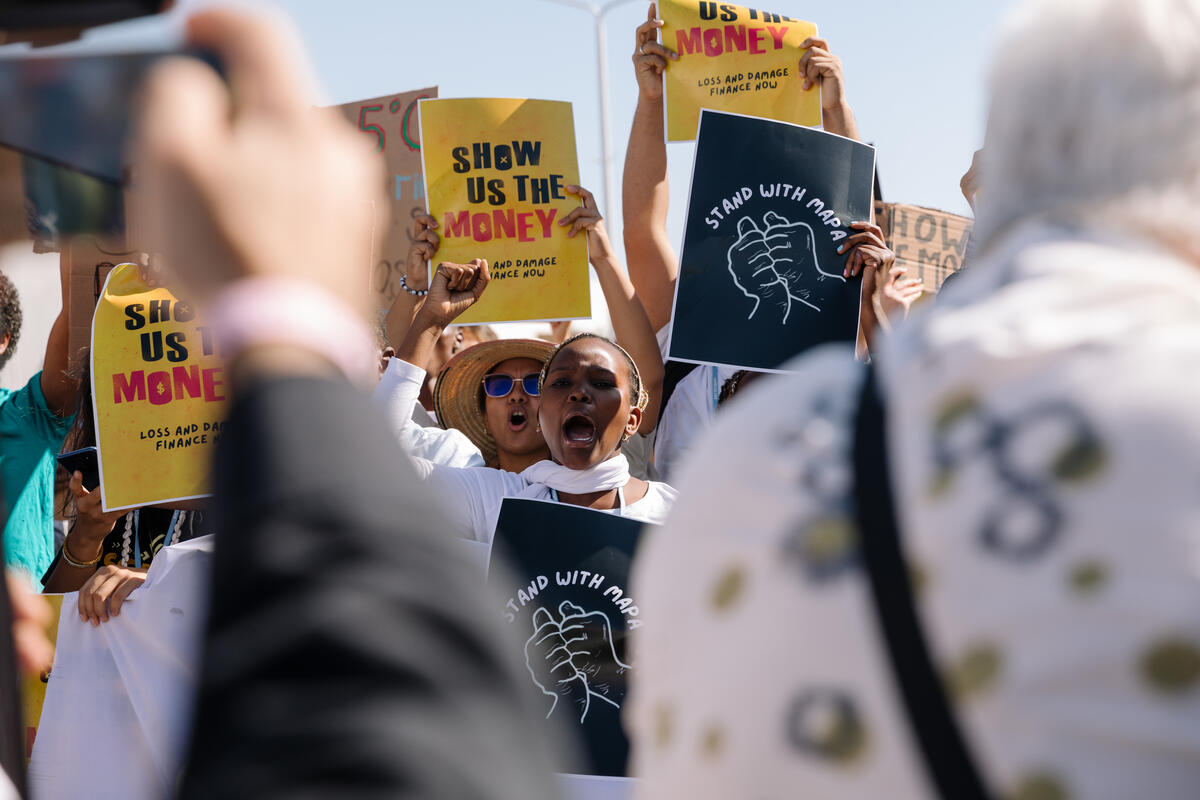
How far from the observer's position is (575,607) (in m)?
3.08

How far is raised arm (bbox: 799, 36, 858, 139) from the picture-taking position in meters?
4.75

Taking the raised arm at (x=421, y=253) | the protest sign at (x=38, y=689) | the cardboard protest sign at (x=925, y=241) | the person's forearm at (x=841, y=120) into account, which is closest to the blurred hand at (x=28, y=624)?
the protest sign at (x=38, y=689)

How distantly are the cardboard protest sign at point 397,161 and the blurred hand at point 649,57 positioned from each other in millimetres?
1308

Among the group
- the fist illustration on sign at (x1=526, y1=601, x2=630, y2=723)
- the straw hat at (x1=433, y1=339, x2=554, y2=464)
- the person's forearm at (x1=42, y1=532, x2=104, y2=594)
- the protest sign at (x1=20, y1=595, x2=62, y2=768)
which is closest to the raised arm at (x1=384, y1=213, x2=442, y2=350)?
the straw hat at (x1=433, y1=339, x2=554, y2=464)

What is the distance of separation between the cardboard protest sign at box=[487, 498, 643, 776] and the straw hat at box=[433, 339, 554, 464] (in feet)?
5.77

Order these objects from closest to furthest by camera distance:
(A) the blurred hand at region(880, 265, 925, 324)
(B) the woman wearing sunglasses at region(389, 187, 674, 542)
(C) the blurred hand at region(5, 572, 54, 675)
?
(C) the blurred hand at region(5, 572, 54, 675)
(B) the woman wearing sunglasses at region(389, 187, 674, 542)
(A) the blurred hand at region(880, 265, 925, 324)

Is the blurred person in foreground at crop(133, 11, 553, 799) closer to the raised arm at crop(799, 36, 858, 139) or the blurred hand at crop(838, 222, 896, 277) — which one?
the blurred hand at crop(838, 222, 896, 277)

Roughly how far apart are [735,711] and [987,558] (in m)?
0.23

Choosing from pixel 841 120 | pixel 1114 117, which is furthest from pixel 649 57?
pixel 1114 117

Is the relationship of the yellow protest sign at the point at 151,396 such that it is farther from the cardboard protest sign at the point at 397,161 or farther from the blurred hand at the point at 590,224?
the cardboard protest sign at the point at 397,161

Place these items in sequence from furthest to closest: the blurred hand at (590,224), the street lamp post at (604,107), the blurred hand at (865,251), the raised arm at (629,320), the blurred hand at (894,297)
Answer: the street lamp post at (604,107) → the blurred hand at (590,224) → the raised arm at (629,320) → the blurred hand at (894,297) → the blurred hand at (865,251)

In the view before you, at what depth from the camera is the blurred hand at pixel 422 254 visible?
187 inches

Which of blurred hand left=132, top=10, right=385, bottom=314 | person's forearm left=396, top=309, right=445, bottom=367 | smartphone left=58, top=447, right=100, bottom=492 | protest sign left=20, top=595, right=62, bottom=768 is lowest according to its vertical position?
protest sign left=20, top=595, right=62, bottom=768

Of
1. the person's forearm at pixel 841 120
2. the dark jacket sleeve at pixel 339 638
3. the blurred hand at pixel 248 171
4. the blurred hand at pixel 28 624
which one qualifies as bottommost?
the blurred hand at pixel 28 624
